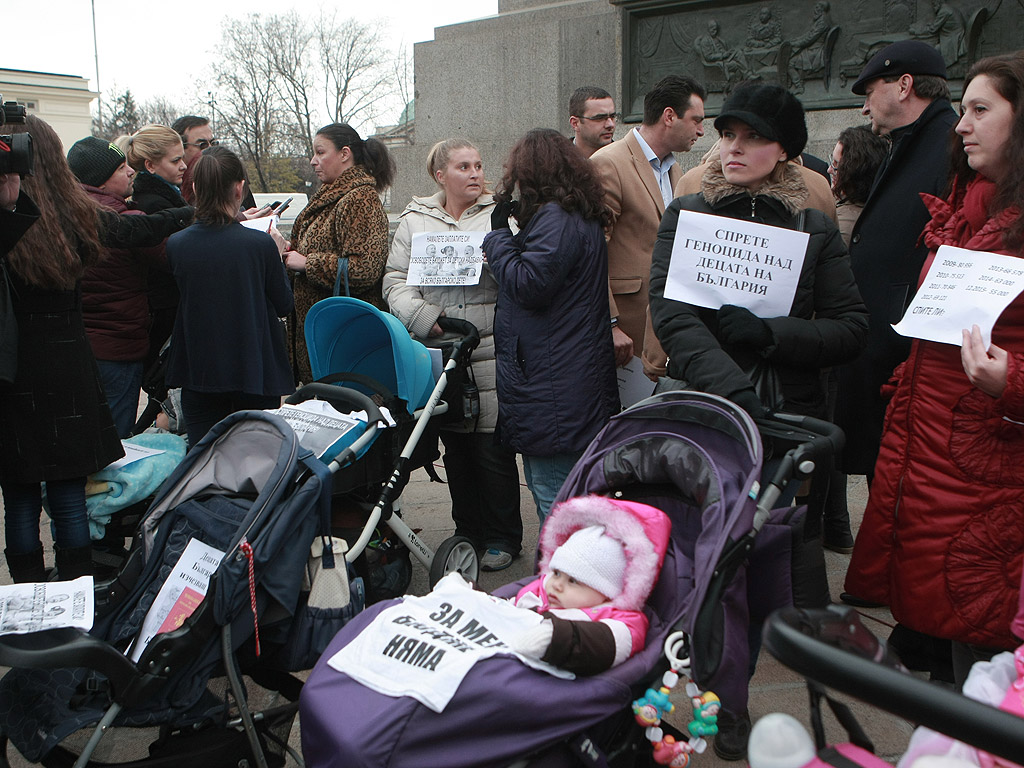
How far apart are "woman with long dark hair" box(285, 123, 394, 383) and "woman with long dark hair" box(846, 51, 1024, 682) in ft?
9.11

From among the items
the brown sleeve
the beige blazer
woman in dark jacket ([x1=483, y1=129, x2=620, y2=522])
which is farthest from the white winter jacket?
the brown sleeve

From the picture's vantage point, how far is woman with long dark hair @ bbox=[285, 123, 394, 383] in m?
4.59

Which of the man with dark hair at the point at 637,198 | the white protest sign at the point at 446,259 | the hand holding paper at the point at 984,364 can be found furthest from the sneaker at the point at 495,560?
the hand holding paper at the point at 984,364

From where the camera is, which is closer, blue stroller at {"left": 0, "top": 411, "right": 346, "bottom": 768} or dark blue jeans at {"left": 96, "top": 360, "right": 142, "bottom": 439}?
blue stroller at {"left": 0, "top": 411, "right": 346, "bottom": 768}

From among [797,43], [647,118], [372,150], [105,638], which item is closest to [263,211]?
[372,150]

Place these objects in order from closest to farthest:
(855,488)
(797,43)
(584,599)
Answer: (584,599)
(855,488)
(797,43)

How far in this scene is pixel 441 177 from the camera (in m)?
4.38

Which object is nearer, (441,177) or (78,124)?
(441,177)

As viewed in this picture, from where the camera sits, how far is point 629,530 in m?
2.48

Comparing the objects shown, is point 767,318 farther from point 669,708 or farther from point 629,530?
point 669,708

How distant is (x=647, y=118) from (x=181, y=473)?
2894 mm

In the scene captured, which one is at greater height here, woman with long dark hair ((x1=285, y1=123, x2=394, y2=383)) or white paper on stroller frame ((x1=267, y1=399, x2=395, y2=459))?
woman with long dark hair ((x1=285, y1=123, x2=394, y2=383))

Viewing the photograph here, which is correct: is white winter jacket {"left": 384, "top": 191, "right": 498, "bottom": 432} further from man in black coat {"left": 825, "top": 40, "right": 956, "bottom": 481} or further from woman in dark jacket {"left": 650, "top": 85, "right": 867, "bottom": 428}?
man in black coat {"left": 825, "top": 40, "right": 956, "bottom": 481}

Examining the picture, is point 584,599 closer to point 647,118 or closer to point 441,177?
point 441,177
